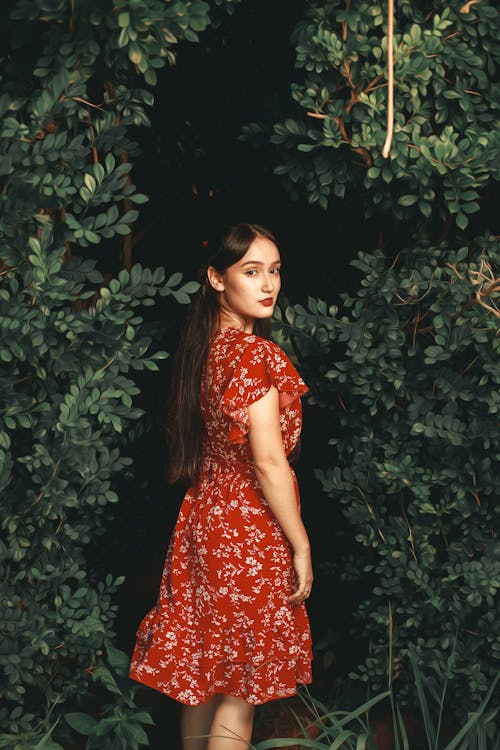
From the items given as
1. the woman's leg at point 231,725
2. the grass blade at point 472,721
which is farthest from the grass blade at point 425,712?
the woman's leg at point 231,725

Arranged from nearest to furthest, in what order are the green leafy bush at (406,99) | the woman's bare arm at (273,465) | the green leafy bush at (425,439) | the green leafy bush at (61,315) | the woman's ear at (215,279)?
the green leafy bush at (61,315) → the green leafy bush at (406,99) → the woman's bare arm at (273,465) → the green leafy bush at (425,439) → the woman's ear at (215,279)

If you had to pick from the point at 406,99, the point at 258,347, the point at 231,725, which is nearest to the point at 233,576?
the point at 231,725

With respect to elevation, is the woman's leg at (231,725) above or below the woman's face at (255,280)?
below

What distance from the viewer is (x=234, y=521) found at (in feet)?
9.53

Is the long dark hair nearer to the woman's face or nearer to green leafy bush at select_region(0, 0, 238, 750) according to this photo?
the woman's face

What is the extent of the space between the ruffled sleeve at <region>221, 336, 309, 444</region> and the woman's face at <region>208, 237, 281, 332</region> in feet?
0.45

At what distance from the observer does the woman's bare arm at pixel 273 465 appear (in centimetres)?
277

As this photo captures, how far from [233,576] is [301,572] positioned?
0.23 meters

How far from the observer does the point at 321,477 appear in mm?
3178

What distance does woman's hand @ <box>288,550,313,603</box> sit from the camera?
9.59ft

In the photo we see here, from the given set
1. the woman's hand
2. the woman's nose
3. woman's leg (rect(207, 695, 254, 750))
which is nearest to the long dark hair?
the woman's nose

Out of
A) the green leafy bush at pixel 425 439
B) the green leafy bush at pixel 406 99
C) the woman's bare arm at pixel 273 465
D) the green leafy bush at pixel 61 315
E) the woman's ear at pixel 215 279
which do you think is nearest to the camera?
the green leafy bush at pixel 61 315

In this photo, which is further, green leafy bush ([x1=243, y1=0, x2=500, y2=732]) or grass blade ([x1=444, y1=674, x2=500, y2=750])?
grass blade ([x1=444, y1=674, x2=500, y2=750])

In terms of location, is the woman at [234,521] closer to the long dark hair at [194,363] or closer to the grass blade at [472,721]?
the long dark hair at [194,363]
